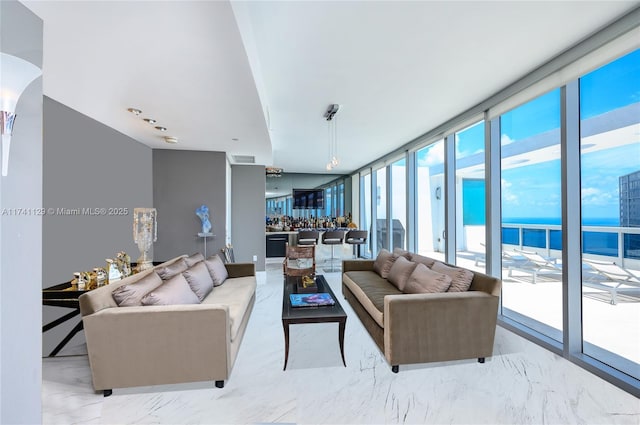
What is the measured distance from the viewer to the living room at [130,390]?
1.31m

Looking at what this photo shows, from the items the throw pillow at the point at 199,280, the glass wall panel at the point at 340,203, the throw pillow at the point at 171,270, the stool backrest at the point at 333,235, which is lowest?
the throw pillow at the point at 199,280

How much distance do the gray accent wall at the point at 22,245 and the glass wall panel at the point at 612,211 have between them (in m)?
4.12

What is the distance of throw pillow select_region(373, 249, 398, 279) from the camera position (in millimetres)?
3873

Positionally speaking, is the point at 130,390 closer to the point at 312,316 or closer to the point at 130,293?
the point at 130,293

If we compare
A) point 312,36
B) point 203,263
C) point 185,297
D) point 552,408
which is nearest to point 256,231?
point 203,263

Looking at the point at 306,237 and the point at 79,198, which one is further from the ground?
the point at 79,198

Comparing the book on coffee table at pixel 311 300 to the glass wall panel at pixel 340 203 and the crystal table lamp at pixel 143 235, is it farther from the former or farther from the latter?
the glass wall panel at pixel 340 203

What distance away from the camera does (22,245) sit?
1304mm

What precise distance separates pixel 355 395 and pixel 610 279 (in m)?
2.57

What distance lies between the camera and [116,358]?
2.00m

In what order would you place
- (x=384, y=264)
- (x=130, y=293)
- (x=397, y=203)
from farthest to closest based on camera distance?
(x=397, y=203) → (x=384, y=264) → (x=130, y=293)

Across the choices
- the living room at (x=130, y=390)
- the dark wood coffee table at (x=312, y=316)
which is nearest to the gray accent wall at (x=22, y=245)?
the living room at (x=130, y=390)

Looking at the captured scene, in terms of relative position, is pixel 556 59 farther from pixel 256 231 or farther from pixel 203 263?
pixel 256 231

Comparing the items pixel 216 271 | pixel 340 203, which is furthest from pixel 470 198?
pixel 340 203
